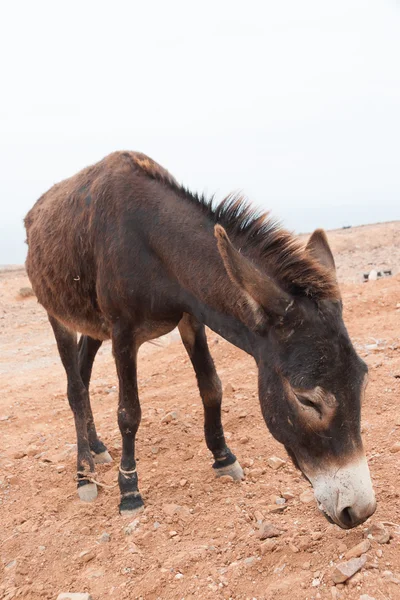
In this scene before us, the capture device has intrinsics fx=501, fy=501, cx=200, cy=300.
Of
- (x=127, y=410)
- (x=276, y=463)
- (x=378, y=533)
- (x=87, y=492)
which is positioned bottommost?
(x=87, y=492)

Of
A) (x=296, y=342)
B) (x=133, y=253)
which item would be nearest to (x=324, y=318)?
(x=296, y=342)

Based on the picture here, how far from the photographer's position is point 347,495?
2736mm

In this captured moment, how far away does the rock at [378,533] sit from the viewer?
9.85ft

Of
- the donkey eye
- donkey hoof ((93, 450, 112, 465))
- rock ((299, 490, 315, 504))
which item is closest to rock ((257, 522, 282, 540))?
rock ((299, 490, 315, 504))

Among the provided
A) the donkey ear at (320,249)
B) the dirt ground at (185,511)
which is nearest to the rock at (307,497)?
the dirt ground at (185,511)

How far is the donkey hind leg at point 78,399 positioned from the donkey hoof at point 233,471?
1197 mm

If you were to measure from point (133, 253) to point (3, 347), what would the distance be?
30.0 feet

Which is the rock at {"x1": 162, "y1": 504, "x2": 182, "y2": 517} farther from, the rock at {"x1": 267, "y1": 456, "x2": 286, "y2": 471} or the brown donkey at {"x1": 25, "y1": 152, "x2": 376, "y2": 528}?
the rock at {"x1": 267, "y1": 456, "x2": 286, "y2": 471}

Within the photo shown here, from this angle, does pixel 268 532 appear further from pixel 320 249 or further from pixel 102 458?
pixel 102 458

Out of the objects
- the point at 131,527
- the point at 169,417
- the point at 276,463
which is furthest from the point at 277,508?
the point at 169,417

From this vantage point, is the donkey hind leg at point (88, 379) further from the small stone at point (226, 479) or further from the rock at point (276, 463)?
the rock at point (276, 463)

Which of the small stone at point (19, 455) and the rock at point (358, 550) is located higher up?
the rock at point (358, 550)

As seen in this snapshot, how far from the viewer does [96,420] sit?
641 cm

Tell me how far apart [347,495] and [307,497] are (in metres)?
1.09
